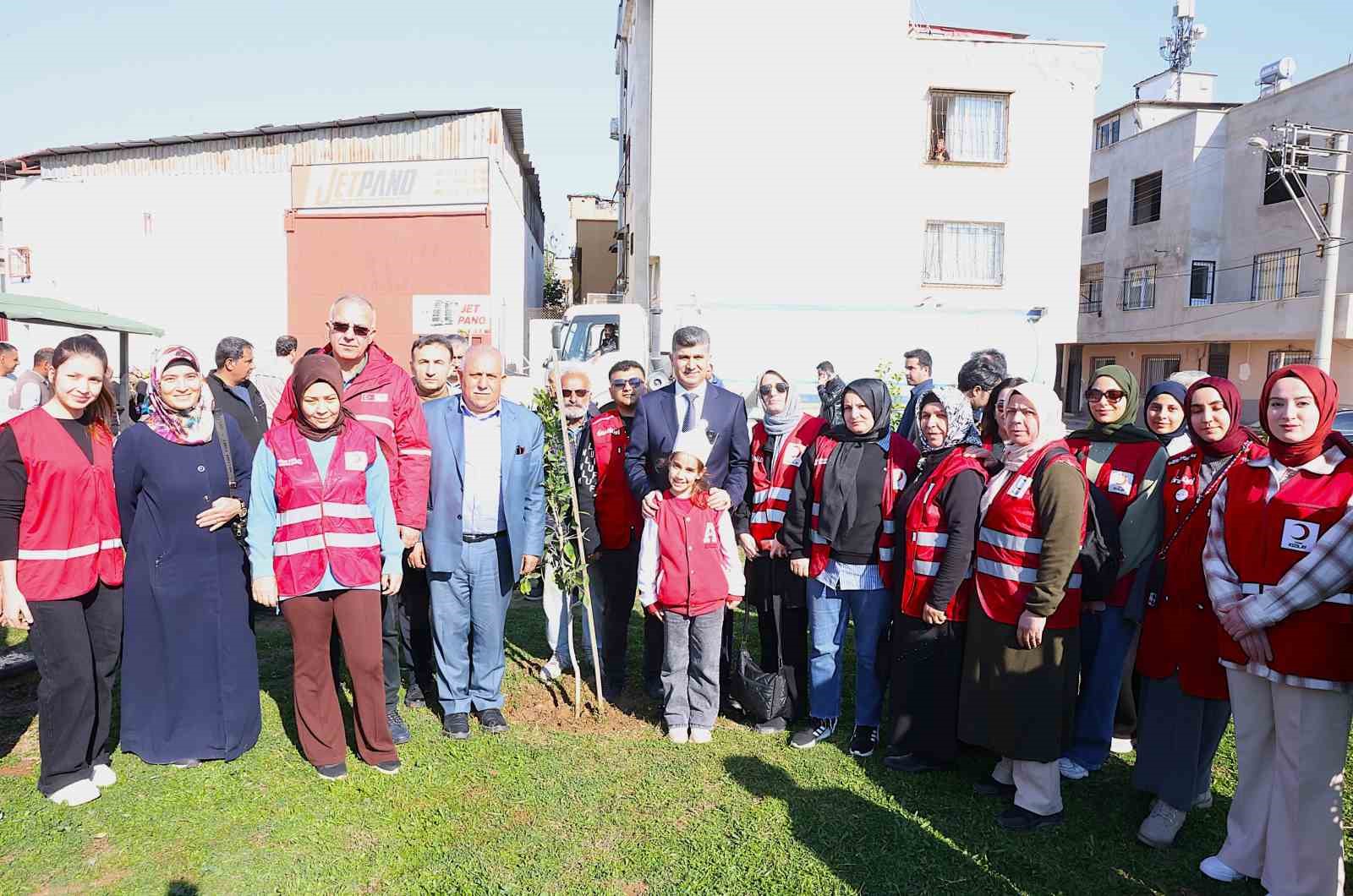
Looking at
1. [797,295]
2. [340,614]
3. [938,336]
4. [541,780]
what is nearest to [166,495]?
[340,614]

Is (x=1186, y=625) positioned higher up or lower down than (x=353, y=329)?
lower down

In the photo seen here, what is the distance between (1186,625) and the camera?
11.7 feet

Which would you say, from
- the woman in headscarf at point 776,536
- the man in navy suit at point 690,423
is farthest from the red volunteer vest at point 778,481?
the man in navy suit at point 690,423

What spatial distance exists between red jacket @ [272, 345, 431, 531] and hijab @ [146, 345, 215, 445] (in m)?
0.65

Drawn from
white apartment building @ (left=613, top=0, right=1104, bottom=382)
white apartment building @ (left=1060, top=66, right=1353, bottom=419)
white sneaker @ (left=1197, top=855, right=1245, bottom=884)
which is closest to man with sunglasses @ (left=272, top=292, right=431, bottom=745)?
white sneaker @ (left=1197, top=855, right=1245, bottom=884)

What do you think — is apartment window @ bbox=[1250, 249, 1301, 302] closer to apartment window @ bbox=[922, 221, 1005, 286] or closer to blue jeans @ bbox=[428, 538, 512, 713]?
apartment window @ bbox=[922, 221, 1005, 286]

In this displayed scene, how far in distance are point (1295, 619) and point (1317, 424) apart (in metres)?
0.66

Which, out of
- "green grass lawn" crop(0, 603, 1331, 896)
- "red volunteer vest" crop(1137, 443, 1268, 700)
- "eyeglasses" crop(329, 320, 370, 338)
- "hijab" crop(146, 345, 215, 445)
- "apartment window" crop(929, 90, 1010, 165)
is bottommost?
"green grass lawn" crop(0, 603, 1331, 896)

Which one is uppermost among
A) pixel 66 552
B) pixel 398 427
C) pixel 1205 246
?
pixel 1205 246

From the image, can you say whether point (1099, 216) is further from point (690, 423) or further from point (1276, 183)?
point (690, 423)

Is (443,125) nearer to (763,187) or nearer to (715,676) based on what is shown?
(763,187)

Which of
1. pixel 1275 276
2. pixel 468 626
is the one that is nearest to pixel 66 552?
pixel 468 626

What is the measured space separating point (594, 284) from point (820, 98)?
59.6ft

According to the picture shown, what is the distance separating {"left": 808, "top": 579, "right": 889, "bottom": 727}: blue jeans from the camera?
14.7 feet
